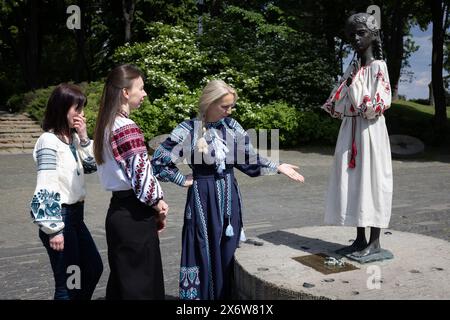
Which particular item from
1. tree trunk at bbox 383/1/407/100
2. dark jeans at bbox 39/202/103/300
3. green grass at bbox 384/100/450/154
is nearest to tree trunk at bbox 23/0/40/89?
tree trunk at bbox 383/1/407/100

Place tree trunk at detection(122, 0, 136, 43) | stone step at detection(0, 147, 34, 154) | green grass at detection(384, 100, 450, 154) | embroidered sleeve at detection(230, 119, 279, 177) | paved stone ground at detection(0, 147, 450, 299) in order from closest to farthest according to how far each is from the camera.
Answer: embroidered sleeve at detection(230, 119, 279, 177)
paved stone ground at detection(0, 147, 450, 299)
stone step at detection(0, 147, 34, 154)
green grass at detection(384, 100, 450, 154)
tree trunk at detection(122, 0, 136, 43)

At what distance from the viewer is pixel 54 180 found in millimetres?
3170

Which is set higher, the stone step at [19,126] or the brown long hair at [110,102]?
the brown long hair at [110,102]

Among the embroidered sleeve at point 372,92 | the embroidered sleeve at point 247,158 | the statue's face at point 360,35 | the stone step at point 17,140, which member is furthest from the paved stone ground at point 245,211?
the stone step at point 17,140

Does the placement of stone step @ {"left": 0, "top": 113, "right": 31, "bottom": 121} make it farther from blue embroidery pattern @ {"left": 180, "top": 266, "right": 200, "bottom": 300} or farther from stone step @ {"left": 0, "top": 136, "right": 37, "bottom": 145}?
blue embroidery pattern @ {"left": 180, "top": 266, "right": 200, "bottom": 300}

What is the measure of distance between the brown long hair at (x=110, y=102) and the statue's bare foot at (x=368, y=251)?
192cm

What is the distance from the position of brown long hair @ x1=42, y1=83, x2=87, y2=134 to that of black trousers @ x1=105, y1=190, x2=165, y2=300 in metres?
0.61

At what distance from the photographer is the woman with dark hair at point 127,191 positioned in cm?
295

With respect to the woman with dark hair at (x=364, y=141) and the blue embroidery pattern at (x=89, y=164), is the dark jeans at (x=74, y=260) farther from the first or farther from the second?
the woman with dark hair at (x=364, y=141)

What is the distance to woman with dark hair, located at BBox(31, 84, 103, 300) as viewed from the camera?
10.2 feet

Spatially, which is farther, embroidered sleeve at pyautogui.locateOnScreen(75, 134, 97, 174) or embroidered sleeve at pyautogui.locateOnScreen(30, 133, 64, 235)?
embroidered sleeve at pyautogui.locateOnScreen(75, 134, 97, 174)

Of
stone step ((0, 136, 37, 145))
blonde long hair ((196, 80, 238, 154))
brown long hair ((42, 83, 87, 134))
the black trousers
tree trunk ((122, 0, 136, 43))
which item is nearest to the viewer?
the black trousers

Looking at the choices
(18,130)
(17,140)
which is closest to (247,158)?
(17,140)

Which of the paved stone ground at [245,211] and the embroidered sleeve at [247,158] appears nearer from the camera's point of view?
the embroidered sleeve at [247,158]
